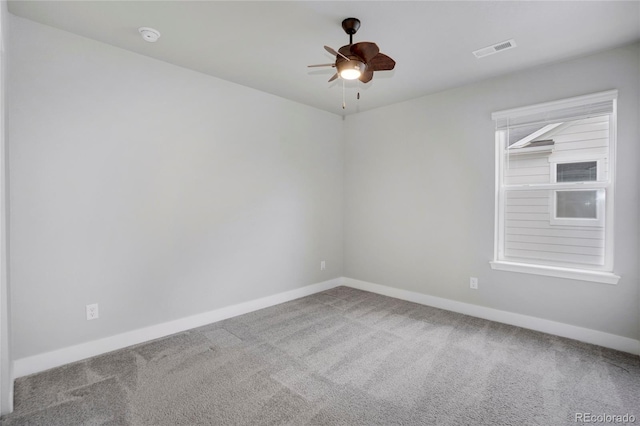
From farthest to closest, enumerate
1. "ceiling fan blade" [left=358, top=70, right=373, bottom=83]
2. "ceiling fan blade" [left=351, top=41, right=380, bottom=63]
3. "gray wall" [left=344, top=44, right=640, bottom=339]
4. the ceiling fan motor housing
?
"gray wall" [left=344, top=44, right=640, bottom=339] < "ceiling fan blade" [left=358, top=70, right=373, bottom=83] < the ceiling fan motor housing < "ceiling fan blade" [left=351, top=41, right=380, bottom=63]

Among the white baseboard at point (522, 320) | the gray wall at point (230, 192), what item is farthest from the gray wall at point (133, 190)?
the white baseboard at point (522, 320)

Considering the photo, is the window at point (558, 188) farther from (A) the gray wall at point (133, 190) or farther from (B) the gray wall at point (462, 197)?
(A) the gray wall at point (133, 190)

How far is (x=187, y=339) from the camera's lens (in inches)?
116

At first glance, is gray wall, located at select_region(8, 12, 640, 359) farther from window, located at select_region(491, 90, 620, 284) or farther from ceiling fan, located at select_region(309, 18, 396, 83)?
ceiling fan, located at select_region(309, 18, 396, 83)

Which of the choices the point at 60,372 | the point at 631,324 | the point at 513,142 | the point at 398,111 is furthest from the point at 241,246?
the point at 631,324

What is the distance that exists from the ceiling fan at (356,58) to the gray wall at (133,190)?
1.65 meters

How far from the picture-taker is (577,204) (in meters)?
3.00

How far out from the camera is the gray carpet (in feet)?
6.28

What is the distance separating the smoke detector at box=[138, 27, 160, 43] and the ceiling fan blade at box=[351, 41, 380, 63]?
1.58m

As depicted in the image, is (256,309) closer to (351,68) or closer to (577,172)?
(351,68)

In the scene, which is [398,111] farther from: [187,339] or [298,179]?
[187,339]

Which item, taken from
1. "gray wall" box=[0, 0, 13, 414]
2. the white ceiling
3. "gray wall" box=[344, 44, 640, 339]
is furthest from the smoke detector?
"gray wall" box=[344, 44, 640, 339]

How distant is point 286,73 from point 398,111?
1.67 m

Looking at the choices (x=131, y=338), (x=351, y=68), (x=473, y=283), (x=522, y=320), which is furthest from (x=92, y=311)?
(x=522, y=320)
